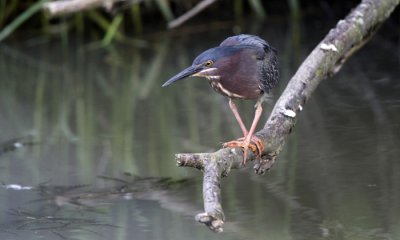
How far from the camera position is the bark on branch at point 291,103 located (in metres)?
2.49

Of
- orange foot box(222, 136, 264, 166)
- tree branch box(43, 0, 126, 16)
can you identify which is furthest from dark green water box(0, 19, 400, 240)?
tree branch box(43, 0, 126, 16)

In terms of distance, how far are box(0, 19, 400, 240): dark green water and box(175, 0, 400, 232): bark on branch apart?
385 mm

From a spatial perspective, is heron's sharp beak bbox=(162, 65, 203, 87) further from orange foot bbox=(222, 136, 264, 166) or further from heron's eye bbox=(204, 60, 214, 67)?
orange foot bbox=(222, 136, 264, 166)

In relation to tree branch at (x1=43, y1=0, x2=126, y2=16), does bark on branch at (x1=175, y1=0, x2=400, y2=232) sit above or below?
below

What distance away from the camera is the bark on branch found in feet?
8.16

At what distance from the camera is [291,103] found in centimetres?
335

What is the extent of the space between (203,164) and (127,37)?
4923 millimetres

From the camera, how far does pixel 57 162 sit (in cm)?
433

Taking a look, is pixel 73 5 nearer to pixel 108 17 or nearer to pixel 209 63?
pixel 108 17

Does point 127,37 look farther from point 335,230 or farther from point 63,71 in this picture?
point 335,230

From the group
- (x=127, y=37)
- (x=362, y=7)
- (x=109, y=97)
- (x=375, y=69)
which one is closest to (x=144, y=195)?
(x=362, y=7)

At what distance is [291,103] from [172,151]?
1147 mm

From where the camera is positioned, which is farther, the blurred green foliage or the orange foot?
the blurred green foliage

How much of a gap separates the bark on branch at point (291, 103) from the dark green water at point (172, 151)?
39 cm
